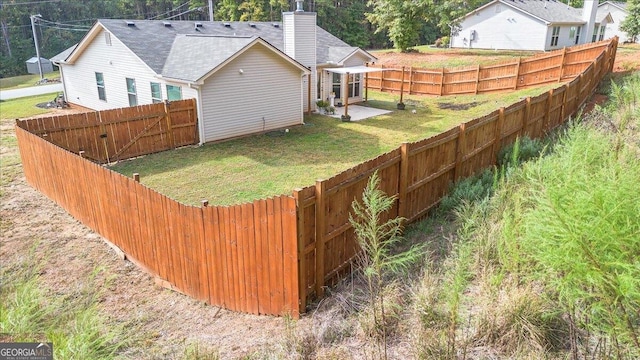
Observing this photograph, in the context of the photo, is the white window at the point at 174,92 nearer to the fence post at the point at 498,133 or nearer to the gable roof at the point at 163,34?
the gable roof at the point at 163,34

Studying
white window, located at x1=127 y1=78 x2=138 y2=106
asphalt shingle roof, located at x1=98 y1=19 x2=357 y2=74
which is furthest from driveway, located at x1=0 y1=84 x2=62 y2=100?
white window, located at x1=127 y1=78 x2=138 y2=106

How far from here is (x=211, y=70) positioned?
12977 millimetres

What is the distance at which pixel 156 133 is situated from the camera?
41.7 ft

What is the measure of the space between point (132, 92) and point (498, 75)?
16.8 metres

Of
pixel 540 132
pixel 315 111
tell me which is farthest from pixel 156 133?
pixel 540 132

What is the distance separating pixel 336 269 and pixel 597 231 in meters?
3.04

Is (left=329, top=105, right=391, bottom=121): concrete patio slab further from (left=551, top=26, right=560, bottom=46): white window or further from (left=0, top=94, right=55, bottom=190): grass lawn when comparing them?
(left=551, top=26, right=560, bottom=46): white window

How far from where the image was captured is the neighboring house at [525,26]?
30.7 meters

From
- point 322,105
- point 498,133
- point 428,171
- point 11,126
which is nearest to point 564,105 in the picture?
point 498,133

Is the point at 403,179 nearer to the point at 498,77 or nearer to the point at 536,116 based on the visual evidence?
the point at 536,116

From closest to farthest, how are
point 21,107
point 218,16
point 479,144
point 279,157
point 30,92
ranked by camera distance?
point 479,144 < point 279,157 < point 21,107 < point 30,92 < point 218,16

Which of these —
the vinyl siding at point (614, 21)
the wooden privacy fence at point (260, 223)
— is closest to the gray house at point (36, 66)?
the wooden privacy fence at point (260, 223)

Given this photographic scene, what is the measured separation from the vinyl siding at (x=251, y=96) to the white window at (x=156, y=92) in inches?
107

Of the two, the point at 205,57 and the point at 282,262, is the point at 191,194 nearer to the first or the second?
the point at 282,262
